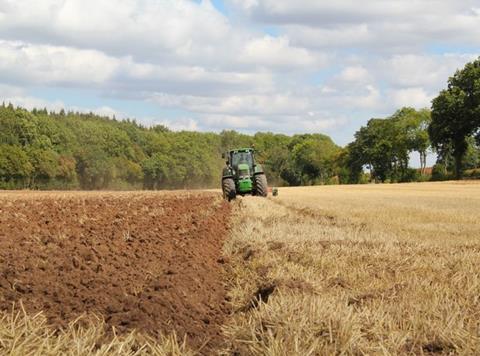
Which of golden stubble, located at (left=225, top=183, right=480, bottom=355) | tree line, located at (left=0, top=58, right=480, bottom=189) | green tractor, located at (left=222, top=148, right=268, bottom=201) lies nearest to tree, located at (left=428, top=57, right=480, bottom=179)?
tree line, located at (left=0, top=58, right=480, bottom=189)

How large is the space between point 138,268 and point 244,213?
10910 mm

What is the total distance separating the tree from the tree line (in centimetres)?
10

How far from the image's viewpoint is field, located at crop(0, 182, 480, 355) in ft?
16.3

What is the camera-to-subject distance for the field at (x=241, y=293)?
496 cm

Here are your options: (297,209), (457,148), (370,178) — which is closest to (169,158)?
(370,178)

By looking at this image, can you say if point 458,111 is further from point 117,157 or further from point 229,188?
point 117,157

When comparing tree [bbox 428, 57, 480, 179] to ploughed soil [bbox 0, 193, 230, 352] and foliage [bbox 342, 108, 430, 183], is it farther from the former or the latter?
ploughed soil [bbox 0, 193, 230, 352]

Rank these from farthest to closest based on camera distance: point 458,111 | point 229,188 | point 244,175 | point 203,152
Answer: point 203,152 < point 458,111 < point 244,175 < point 229,188

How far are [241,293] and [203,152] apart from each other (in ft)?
357

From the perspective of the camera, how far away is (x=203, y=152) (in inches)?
4560

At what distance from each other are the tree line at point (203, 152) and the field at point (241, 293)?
186 feet

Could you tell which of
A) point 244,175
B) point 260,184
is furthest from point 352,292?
point 244,175

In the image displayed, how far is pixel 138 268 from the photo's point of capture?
8.41 metres

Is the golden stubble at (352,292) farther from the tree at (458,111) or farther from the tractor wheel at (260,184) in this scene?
the tree at (458,111)
